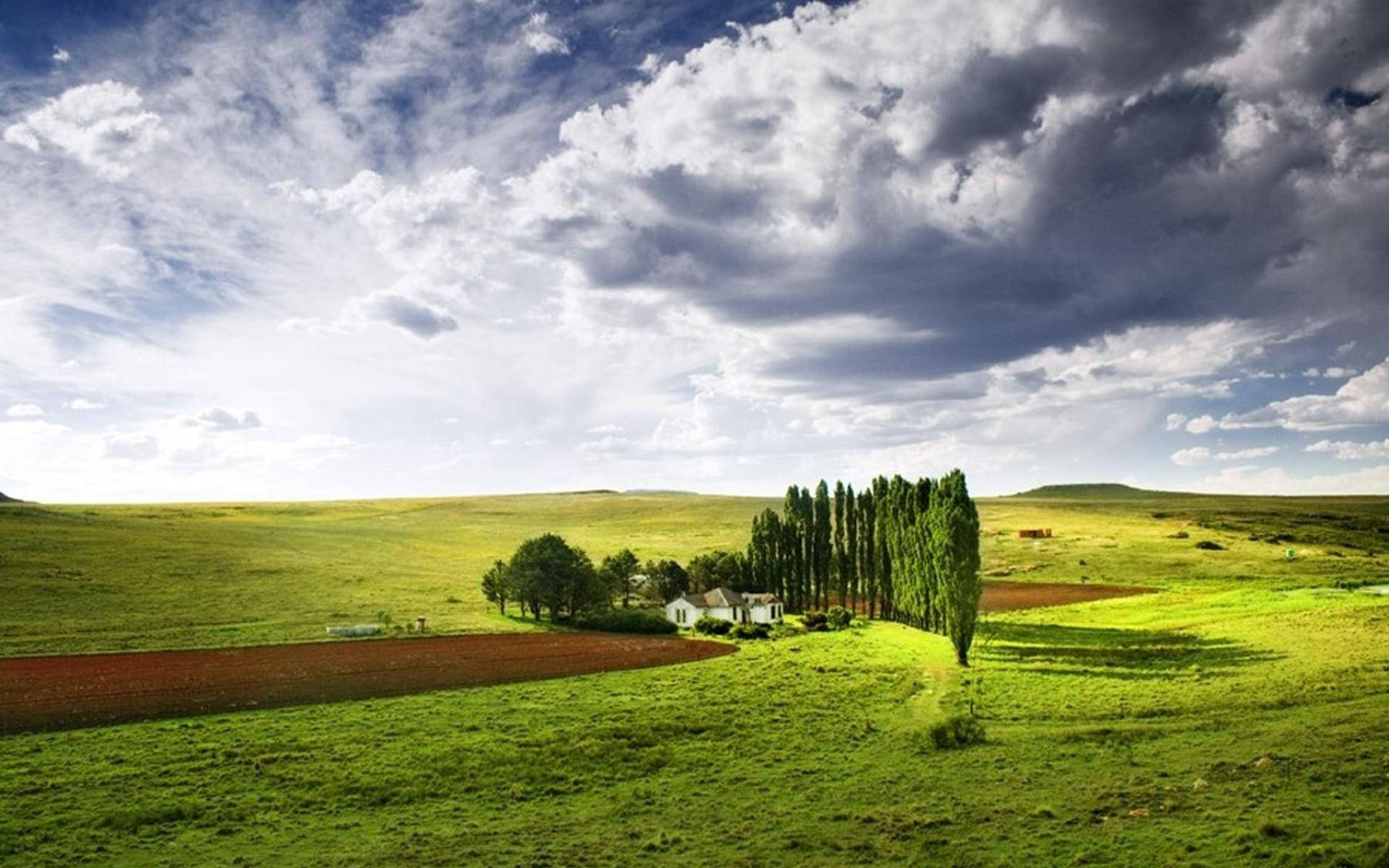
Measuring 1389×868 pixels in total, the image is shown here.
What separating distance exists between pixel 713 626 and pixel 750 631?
7.30 meters

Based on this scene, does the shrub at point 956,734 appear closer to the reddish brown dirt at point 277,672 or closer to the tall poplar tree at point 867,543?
the reddish brown dirt at point 277,672

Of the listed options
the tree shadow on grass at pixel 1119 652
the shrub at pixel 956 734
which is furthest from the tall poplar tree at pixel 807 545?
the shrub at pixel 956 734

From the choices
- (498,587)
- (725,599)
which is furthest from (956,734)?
(498,587)

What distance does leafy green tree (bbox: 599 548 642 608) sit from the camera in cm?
11069

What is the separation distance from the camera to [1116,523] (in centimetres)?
19775

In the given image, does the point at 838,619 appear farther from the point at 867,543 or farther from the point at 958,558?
the point at 958,558

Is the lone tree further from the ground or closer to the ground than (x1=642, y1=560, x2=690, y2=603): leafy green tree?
further from the ground

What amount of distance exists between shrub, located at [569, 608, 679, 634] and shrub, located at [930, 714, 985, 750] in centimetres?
5888

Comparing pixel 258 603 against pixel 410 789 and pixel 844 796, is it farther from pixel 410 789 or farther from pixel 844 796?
pixel 844 796

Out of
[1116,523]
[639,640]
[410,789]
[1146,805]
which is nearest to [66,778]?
[410,789]

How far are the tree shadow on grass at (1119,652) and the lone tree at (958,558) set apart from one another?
3715mm

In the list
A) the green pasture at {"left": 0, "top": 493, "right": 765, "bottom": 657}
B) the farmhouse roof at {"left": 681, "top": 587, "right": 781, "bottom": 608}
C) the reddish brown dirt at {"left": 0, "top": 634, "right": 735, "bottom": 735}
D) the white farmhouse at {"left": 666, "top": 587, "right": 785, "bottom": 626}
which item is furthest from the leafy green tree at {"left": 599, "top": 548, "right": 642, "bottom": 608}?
the reddish brown dirt at {"left": 0, "top": 634, "right": 735, "bottom": 735}

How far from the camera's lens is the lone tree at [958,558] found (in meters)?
59.7

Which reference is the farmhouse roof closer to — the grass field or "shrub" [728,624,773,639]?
"shrub" [728,624,773,639]
